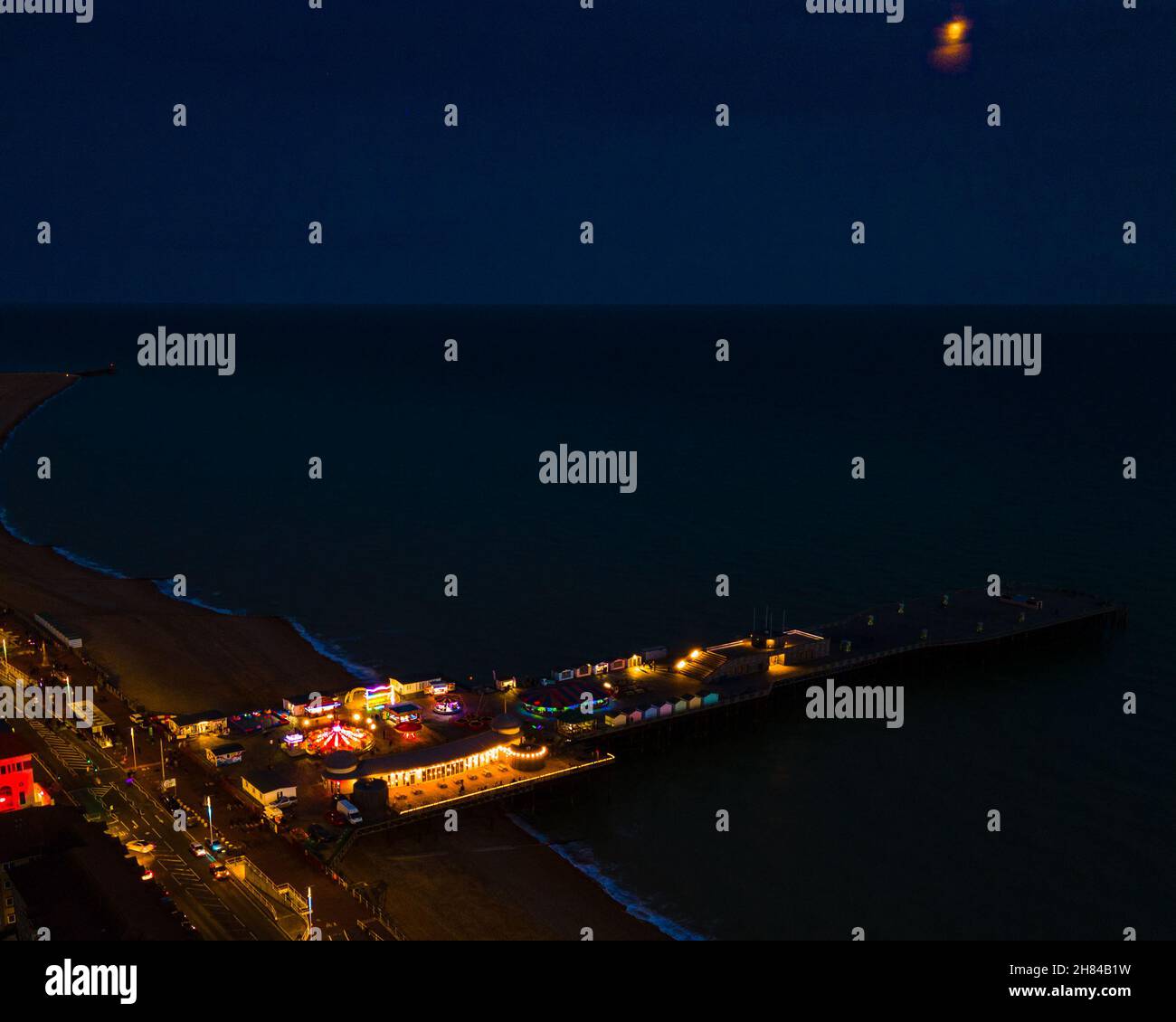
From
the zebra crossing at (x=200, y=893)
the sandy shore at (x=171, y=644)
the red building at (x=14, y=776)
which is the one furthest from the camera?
the sandy shore at (x=171, y=644)

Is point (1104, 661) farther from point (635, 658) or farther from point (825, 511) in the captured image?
point (825, 511)

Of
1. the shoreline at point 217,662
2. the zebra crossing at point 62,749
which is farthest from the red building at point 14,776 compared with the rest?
the shoreline at point 217,662

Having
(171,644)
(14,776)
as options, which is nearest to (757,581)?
(171,644)

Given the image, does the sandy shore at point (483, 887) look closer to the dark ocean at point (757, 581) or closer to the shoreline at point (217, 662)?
the shoreline at point (217, 662)

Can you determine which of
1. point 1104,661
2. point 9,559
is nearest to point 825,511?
point 1104,661

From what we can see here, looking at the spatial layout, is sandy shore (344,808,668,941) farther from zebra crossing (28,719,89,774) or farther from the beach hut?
zebra crossing (28,719,89,774)

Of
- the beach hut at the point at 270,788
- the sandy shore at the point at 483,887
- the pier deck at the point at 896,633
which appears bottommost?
the sandy shore at the point at 483,887
